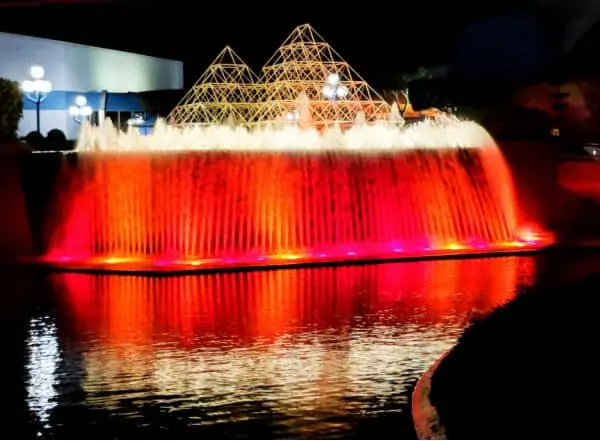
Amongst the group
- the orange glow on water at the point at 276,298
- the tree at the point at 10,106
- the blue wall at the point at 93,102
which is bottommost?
the orange glow on water at the point at 276,298

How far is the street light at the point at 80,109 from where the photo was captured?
41.2 m

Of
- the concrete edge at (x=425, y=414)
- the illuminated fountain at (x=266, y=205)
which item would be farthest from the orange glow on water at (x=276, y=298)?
the concrete edge at (x=425, y=414)

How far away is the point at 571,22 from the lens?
1719 inches

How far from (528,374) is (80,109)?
3678cm

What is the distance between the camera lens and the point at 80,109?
137 feet

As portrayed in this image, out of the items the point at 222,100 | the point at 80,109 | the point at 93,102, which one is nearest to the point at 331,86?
the point at 222,100

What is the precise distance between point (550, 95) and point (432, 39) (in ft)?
47.5

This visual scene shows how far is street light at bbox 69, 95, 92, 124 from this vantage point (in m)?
41.2

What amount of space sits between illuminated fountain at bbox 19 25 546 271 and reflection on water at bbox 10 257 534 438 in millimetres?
1948

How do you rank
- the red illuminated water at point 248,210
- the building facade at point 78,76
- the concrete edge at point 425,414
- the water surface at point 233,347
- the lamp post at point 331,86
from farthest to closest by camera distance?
the building facade at point 78,76 → the lamp post at point 331,86 → the red illuminated water at point 248,210 → the water surface at point 233,347 → the concrete edge at point 425,414

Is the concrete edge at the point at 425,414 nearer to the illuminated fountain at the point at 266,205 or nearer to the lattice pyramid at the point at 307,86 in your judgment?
the illuminated fountain at the point at 266,205

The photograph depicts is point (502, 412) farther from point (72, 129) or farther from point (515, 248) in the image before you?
point (72, 129)

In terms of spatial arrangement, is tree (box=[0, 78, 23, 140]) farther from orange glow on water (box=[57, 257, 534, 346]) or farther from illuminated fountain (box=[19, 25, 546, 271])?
orange glow on water (box=[57, 257, 534, 346])

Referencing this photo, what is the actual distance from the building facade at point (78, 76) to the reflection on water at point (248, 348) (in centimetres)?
2254
